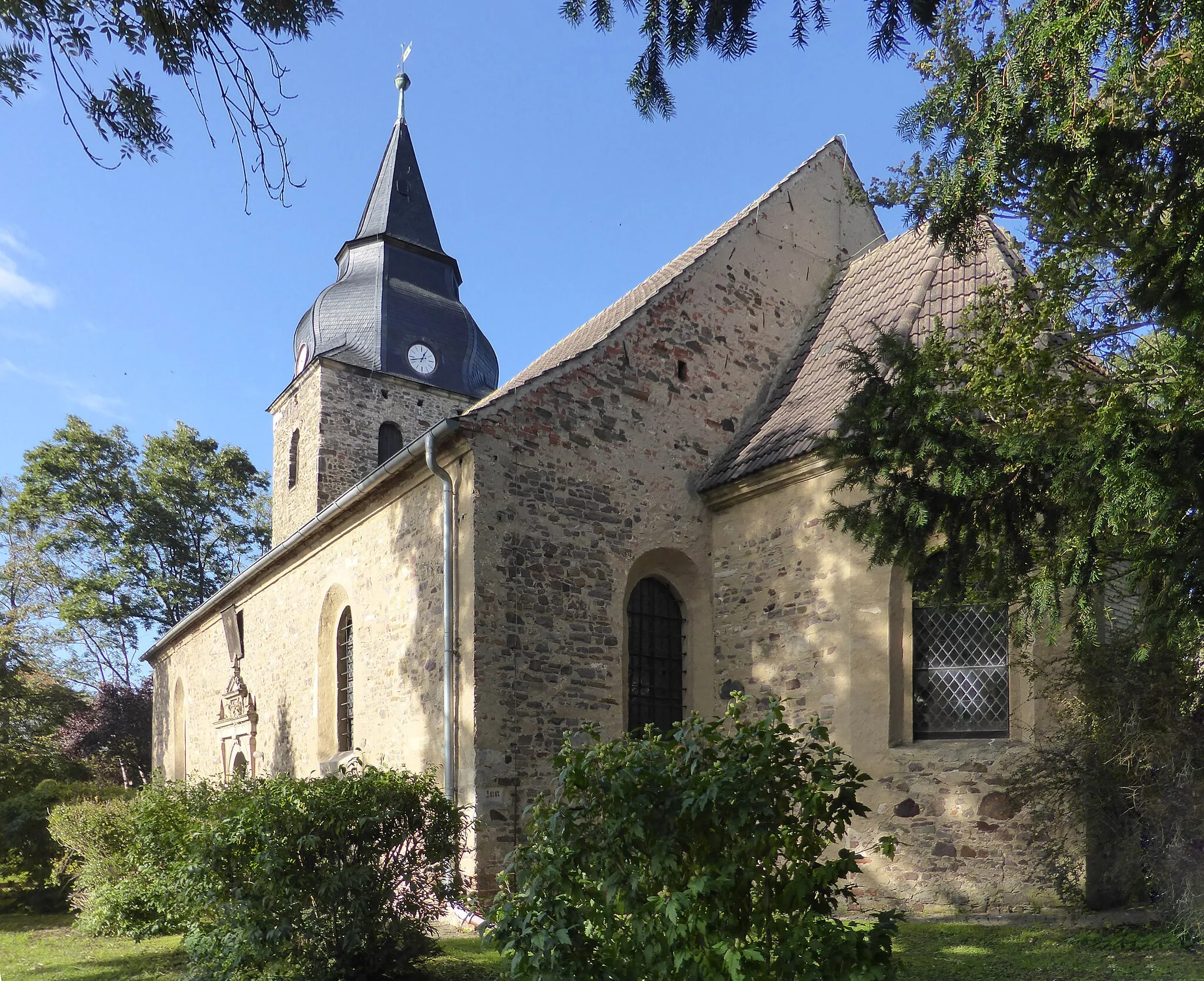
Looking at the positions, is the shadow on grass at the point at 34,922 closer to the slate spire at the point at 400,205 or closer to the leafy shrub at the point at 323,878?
the leafy shrub at the point at 323,878

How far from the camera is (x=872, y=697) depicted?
919 cm

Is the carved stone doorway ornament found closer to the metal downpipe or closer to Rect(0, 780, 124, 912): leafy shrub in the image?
Rect(0, 780, 124, 912): leafy shrub

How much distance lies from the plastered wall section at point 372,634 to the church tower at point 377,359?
4.91 metres

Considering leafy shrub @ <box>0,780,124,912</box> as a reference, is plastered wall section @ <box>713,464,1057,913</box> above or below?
above

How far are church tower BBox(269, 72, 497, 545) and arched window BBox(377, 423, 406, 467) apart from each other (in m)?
0.03

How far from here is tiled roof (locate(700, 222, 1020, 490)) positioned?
1028cm

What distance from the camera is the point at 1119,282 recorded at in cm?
516

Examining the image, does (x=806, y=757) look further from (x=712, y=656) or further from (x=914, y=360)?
(x=712, y=656)

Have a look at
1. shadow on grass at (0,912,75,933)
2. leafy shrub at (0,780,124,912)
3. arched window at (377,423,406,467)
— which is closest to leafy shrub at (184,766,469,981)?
shadow on grass at (0,912,75,933)

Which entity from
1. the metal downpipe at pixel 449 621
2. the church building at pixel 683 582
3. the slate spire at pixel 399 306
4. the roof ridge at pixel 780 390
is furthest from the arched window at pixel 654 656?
the slate spire at pixel 399 306

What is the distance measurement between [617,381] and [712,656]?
339 cm

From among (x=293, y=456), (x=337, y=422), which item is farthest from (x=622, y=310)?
(x=293, y=456)

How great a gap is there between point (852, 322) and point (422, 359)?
13.4 m

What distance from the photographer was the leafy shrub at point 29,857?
1394 centimetres
